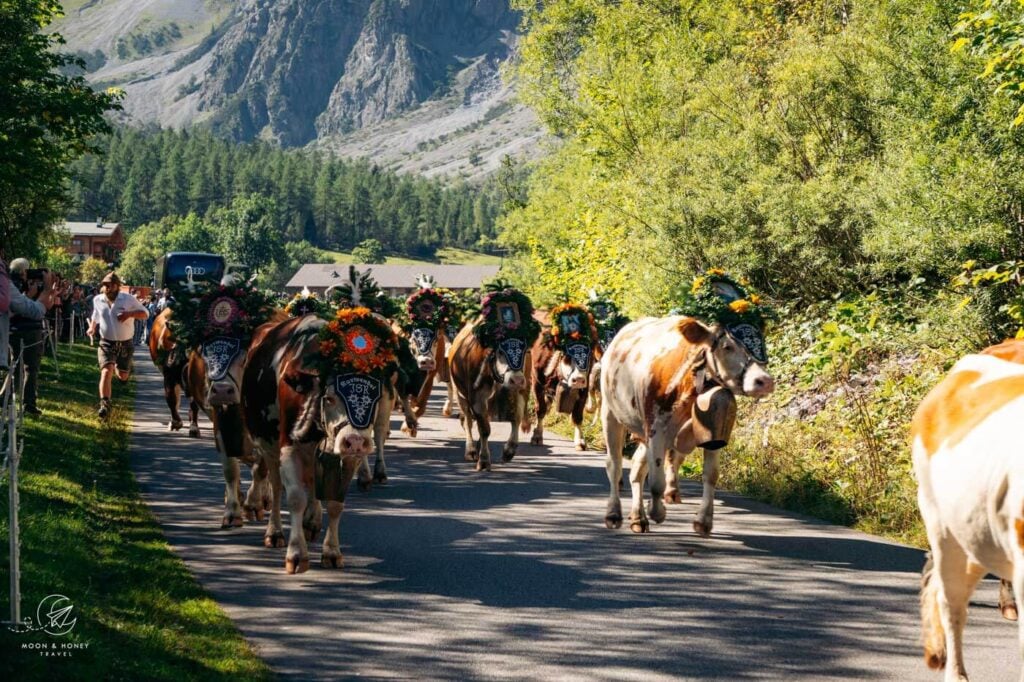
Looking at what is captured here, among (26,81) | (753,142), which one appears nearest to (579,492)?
(753,142)

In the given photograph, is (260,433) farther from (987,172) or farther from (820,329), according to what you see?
(820,329)

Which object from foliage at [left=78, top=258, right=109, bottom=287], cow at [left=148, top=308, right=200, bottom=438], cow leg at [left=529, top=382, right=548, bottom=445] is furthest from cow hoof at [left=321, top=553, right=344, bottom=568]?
foliage at [left=78, top=258, right=109, bottom=287]

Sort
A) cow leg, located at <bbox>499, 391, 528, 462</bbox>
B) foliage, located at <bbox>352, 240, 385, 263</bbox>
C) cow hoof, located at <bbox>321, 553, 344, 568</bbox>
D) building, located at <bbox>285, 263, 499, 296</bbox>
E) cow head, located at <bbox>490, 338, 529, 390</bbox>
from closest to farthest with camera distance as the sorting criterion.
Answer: cow hoof, located at <bbox>321, 553, 344, 568</bbox> < cow head, located at <bbox>490, 338, 529, 390</bbox> < cow leg, located at <bbox>499, 391, 528, 462</bbox> < building, located at <bbox>285, 263, 499, 296</bbox> < foliage, located at <bbox>352, 240, 385, 263</bbox>

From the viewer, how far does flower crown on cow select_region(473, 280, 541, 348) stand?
50.2 feet

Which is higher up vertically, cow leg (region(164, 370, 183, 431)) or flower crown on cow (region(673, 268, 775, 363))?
flower crown on cow (region(673, 268, 775, 363))

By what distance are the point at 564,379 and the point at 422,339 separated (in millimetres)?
3775

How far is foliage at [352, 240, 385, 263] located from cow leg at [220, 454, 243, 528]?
182m

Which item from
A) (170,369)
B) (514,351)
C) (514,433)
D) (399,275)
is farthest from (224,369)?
(399,275)

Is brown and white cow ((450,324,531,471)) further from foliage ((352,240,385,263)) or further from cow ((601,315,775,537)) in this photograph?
foliage ((352,240,385,263))

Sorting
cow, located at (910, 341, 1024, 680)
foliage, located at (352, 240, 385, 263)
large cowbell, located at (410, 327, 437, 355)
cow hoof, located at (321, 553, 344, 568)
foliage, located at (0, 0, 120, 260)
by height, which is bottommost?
cow hoof, located at (321, 553, 344, 568)

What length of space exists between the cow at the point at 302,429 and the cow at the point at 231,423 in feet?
2.41

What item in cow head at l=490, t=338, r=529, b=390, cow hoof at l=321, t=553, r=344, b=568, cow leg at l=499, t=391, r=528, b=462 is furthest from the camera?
cow leg at l=499, t=391, r=528, b=462

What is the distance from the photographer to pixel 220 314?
37.4 feet

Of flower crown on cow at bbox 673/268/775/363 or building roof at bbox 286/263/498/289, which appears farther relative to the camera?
building roof at bbox 286/263/498/289
